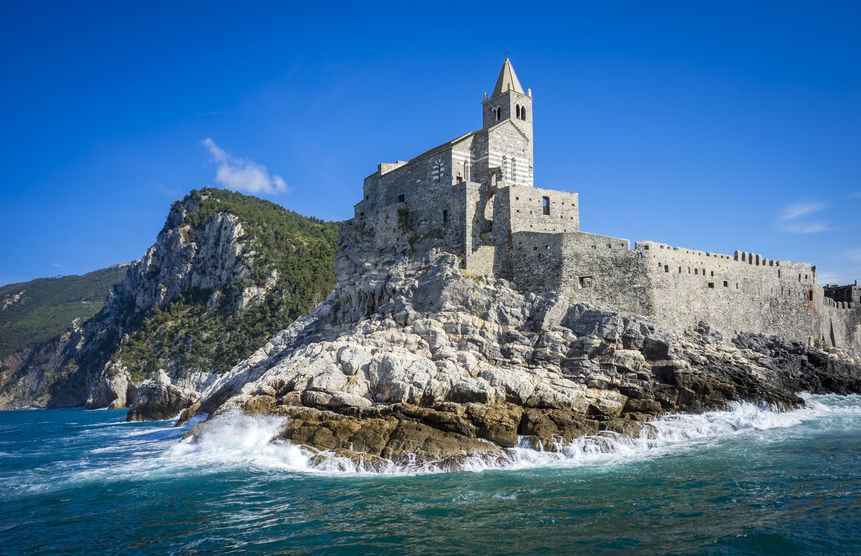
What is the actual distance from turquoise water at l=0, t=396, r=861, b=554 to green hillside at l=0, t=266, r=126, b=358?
379 feet

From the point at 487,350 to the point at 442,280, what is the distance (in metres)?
5.20

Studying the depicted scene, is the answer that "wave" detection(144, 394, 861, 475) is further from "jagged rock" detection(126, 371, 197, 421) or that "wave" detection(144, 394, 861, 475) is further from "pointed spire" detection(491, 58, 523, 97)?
"jagged rock" detection(126, 371, 197, 421)

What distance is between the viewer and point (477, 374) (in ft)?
86.9

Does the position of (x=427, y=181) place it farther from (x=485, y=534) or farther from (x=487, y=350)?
(x=485, y=534)

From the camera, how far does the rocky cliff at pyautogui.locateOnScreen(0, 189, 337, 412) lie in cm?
7506

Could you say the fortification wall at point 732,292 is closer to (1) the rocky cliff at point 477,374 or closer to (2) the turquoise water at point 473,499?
(1) the rocky cliff at point 477,374

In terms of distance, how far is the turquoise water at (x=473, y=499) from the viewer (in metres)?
13.3

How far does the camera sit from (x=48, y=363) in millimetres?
108000

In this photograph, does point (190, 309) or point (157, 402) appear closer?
point (157, 402)

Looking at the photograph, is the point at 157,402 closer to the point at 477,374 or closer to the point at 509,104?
the point at 477,374

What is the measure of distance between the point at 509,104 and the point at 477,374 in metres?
19.6

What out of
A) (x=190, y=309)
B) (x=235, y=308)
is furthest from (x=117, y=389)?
(x=235, y=308)

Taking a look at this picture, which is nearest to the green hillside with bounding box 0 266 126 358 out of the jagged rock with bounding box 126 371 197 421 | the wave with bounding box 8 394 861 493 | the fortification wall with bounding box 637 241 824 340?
the jagged rock with bounding box 126 371 197 421

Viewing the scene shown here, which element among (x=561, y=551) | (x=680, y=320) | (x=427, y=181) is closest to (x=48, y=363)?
(x=427, y=181)
